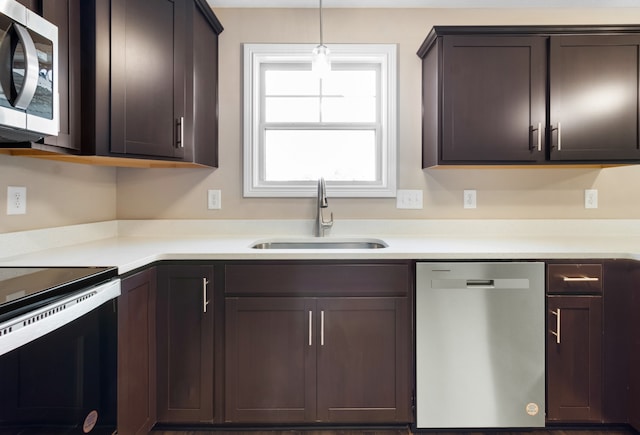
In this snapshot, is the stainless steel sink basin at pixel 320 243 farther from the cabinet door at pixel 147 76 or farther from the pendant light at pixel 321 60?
the pendant light at pixel 321 60

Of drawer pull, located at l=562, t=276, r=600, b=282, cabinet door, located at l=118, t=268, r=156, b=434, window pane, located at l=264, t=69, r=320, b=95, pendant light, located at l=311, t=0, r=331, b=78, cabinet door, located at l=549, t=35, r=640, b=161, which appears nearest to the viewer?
cabinet door, located at l=118, t=268, r=156, b=434

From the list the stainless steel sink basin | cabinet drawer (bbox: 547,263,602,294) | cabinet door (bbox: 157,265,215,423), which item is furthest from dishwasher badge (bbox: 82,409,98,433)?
cabinet drawer (bbox: 547,263,602,294)

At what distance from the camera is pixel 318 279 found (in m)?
1.84

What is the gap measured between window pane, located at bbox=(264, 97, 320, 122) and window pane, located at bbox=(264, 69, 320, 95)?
46mm

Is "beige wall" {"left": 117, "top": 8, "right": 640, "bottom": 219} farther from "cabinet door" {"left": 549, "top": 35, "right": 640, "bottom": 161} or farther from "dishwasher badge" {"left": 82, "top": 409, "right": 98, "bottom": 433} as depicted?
"dishwasher badge" {"left": 82, "top": 409, "right": 98, "bottom": 433}

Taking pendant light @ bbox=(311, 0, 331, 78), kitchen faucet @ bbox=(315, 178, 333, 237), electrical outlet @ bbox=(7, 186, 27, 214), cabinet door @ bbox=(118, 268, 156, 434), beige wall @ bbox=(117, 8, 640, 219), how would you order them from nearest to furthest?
1. cabinet door @ bbox=(118, 268, 156, 434)
2. electrical outlet @ bbox=(7, 186, 27, 214)
3. pendant light @ bbox=(311, 0, 331, 78)
4. kitchen faucet @ bbox=(315, 178, 333, 237)
5. beige wall @ bbox=(117, 8, 640, 219)

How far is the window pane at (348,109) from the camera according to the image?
8.54 feet

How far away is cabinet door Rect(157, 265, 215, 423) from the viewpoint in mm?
1834

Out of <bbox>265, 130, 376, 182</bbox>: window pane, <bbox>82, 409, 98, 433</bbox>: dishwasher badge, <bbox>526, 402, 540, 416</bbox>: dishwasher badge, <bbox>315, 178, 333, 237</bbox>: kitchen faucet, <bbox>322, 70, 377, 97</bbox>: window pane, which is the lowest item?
<bbox>526, 402, 540, 416</bbox>: dishwasher badge

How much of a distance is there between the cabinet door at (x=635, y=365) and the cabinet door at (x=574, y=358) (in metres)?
0.14

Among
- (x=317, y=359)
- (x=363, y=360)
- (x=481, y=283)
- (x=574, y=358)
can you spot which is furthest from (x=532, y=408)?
(x=317, y=359)

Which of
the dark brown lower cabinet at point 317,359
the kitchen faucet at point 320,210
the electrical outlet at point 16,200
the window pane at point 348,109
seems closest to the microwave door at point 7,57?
the electrical outlet at point 16,200

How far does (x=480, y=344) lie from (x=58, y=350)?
1.69 m

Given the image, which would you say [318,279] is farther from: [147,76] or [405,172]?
[147,76]
